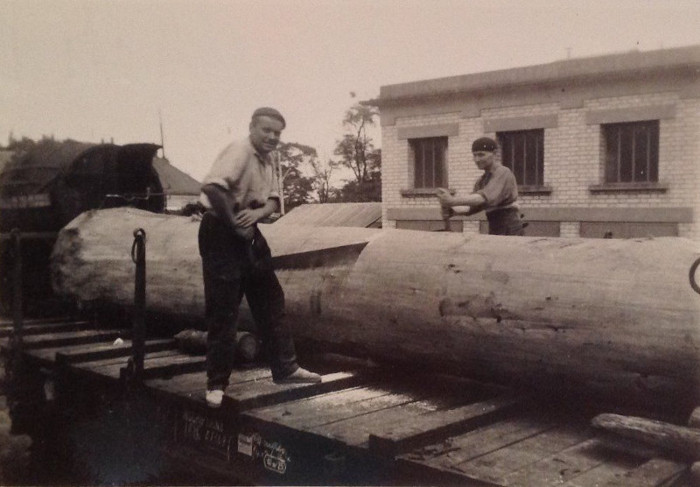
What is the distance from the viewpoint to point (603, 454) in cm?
237

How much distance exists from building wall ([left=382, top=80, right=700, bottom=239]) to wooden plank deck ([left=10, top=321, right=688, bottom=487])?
298 inches

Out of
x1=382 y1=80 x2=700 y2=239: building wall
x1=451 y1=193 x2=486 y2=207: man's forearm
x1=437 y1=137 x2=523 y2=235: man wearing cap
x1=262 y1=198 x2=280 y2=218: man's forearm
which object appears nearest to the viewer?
x1=262 y1=198 x2=280 y2=218: man's forearm

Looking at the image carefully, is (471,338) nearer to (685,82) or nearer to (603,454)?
(603,454)

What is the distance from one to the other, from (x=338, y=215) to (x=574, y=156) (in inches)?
161

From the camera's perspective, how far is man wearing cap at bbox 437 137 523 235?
4.39 m

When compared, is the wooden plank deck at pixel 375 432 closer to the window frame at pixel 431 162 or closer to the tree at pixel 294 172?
the tree at pixel 294 172

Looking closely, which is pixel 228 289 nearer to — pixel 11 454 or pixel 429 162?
pixel 11 454

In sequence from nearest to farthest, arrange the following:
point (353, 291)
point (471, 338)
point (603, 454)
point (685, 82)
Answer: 1. point (603, 454)
2. point (471, 338)
3. point (353, 291)
4. point (685, 82)

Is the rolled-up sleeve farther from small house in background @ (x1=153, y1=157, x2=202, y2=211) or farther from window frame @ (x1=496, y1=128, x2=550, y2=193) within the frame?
window frame @ (x1=496, y1=128, x2=550, y2=193)

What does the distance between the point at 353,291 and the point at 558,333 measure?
1093 mm

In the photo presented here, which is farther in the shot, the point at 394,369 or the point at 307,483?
the point at 394,369

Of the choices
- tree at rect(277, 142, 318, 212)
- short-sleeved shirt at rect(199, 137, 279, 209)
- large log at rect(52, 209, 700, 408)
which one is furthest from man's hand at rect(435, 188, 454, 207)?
short-sleeved shirt at rect(199, 137, 279, 209)

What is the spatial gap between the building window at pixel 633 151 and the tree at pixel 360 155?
153 inches

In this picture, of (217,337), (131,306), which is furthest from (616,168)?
(217,337)
